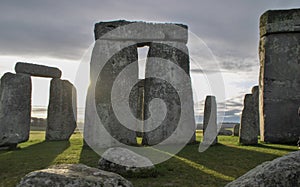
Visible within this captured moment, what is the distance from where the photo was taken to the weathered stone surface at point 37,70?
15.4 m

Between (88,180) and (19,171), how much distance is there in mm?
4405

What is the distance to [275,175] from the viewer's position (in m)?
3.78

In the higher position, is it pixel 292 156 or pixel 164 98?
pixel 164 98

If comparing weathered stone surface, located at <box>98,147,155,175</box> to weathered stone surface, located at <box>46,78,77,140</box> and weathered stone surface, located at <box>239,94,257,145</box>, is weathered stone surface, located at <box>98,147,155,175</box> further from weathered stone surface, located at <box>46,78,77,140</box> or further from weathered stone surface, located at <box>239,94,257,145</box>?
weathered stone surface, located at <box>46,78,77,140</box>

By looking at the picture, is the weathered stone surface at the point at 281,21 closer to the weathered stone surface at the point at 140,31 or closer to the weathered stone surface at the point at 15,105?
the weathered stone surface at the point at 140,31

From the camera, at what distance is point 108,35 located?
1299 centimetres

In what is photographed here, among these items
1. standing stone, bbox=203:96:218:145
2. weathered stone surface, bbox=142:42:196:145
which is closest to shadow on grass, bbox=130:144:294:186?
standing stone, bbox=203:96:218:145

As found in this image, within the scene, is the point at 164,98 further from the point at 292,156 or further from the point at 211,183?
the point at 292,156

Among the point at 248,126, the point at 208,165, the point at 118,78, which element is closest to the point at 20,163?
the point at 208,165

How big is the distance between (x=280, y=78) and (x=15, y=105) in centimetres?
1113

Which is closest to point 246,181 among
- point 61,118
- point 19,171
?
point 19,171

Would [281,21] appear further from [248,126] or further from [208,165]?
[208,165]

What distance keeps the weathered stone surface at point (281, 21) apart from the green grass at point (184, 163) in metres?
5.27

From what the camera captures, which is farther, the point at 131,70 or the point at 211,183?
the point at 131,70
